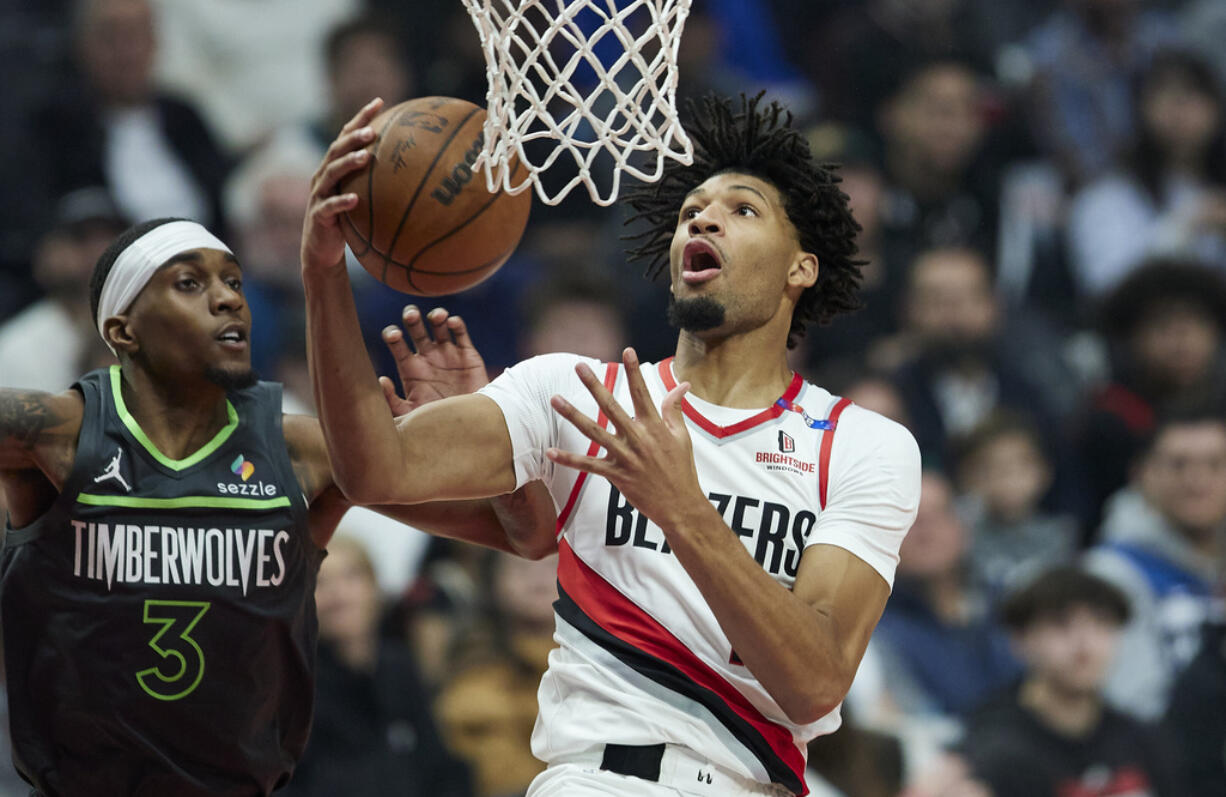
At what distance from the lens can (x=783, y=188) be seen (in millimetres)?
4109

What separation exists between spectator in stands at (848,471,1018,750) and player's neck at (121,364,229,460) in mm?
3433

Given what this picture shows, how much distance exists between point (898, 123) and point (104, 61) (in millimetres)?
4461

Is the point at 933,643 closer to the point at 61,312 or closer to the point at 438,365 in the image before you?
the point at 438,365

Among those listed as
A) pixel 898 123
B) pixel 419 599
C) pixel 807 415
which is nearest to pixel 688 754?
pixel 807 415

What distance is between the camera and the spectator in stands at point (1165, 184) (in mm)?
9617

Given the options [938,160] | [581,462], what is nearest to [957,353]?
[938,160]

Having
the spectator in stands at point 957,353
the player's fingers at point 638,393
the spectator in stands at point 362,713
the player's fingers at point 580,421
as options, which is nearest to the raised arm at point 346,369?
the player's fingers at point 580,421

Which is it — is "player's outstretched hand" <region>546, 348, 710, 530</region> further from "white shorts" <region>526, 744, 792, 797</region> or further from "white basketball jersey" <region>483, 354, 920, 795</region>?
"white shorts" <region>526, 744, 792, 797</region>

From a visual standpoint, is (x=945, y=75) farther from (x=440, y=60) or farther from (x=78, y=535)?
Answer: (x=78, y=535)

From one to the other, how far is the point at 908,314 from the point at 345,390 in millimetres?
5729

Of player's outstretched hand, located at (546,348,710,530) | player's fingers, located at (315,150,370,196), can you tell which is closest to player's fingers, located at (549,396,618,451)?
player's outstretched hand, located at (546,348,710,530)

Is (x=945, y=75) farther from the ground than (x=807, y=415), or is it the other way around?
(x=945, y=75)

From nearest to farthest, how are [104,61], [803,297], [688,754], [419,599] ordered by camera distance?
[688,754] < [803,297] < [419,599] < [104,61]

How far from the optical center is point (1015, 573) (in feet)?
25.5
